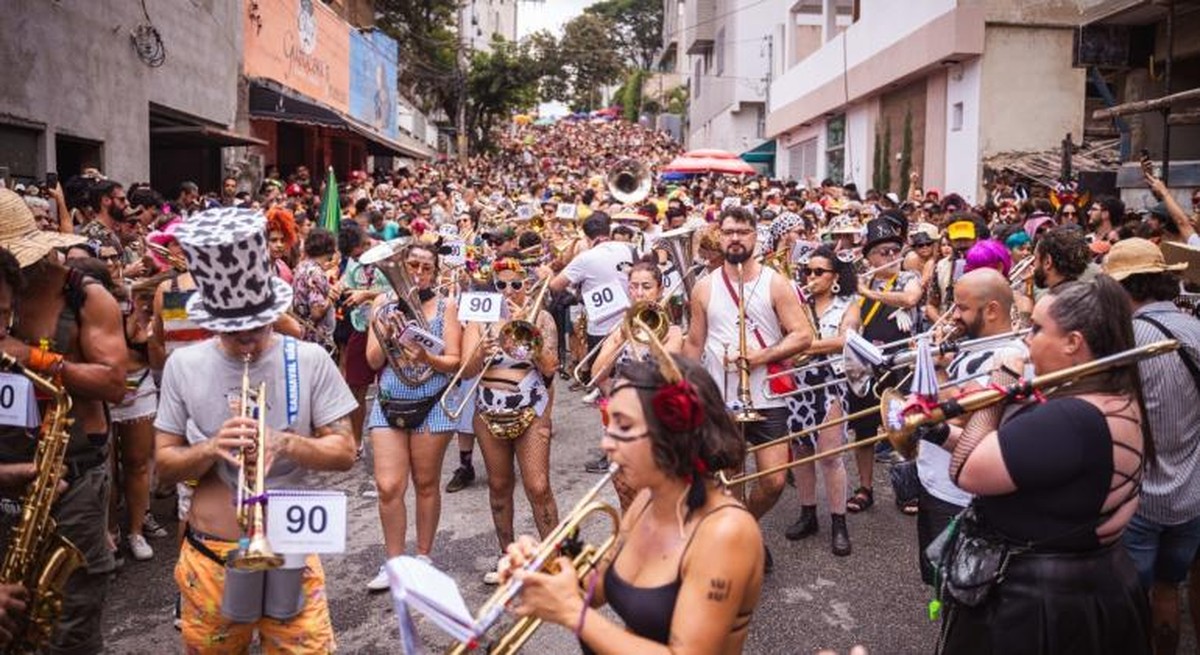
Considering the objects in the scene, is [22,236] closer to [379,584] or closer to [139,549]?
[379,584]

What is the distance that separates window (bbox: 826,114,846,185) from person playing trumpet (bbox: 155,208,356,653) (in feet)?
84.9

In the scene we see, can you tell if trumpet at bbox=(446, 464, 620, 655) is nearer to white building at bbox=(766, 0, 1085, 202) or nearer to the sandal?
the sandal

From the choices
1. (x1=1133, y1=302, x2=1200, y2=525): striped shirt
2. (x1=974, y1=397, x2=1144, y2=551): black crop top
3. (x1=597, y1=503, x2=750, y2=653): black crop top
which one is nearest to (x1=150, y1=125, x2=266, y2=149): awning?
(x1=1133, y1=302, x2=1200, y2=525): striped shirt

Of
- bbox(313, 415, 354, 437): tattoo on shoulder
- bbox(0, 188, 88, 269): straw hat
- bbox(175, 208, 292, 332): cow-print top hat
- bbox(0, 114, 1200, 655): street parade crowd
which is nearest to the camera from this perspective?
bbox(0, 114, 1200, 655): street parade crowd

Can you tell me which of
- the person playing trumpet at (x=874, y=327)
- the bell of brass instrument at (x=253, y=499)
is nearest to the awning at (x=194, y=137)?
the person playing trumpet at (x=874, y=327)

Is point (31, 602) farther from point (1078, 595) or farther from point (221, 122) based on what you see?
point (221, 122)

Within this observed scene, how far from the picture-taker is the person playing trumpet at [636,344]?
5441 mm

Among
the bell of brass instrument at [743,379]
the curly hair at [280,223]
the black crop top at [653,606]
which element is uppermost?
the curly hair at [280,223]

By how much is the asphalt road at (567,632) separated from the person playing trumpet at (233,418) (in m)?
1.70

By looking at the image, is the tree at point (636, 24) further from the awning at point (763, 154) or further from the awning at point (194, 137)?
the awning at point (194, 137)

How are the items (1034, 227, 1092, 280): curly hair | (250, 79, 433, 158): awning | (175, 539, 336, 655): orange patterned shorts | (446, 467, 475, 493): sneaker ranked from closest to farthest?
(175, 539, 336, 655): orange patterned shorts, (1034, 227, 1092, 280): curly hair, (446, 467, 475, 493): sneaker, (250, 79, 433, 158): awning

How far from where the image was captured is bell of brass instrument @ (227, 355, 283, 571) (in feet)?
9.89

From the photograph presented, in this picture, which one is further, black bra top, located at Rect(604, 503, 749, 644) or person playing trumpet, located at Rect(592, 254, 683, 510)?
person playing trumpet, located at Rect(592, 254, 683, 510)

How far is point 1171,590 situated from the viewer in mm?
4441
